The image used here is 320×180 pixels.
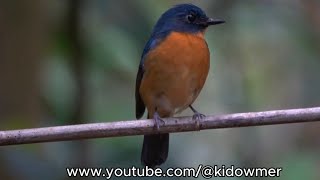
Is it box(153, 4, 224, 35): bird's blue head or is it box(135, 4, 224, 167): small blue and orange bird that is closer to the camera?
box(135, 4, 224, 167): small blue and orange bird

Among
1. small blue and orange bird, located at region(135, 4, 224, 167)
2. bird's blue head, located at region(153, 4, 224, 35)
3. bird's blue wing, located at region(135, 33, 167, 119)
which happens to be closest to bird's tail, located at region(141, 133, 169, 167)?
small blue and orange bird, located at region(135, 4, 224, 167)

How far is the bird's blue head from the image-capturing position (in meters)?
4.33

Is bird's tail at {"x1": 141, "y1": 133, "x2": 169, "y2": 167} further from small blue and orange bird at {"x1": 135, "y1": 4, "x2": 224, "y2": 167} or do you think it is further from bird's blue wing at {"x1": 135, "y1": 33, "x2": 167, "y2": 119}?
bird's blue wing at {"x1": 135, "y1": 33, "x2": 167, "y2": 119}

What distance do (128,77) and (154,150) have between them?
954 mm

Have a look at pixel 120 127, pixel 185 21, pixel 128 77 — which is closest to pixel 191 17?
pixel 185 21

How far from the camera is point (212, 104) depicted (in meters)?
5.64

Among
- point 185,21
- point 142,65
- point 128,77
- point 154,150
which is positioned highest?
point 185,21

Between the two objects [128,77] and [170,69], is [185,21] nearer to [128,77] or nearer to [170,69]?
[170,69]

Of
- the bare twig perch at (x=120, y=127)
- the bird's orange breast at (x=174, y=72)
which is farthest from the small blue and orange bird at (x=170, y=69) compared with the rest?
the bare twig perch at (x=120, y=127)

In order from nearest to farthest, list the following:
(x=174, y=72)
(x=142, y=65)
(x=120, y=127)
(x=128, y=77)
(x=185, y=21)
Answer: (x=120, y=127) → (x=174, y=72) → (x=142, y=65) → (x=185, y=21) → (x=128, y=77)

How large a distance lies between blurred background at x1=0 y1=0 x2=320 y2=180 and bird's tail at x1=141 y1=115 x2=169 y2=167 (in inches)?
2.2

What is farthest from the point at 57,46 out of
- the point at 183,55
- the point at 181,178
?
the point at 181,178

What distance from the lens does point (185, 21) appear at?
14.3ft

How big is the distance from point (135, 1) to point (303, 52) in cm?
110
